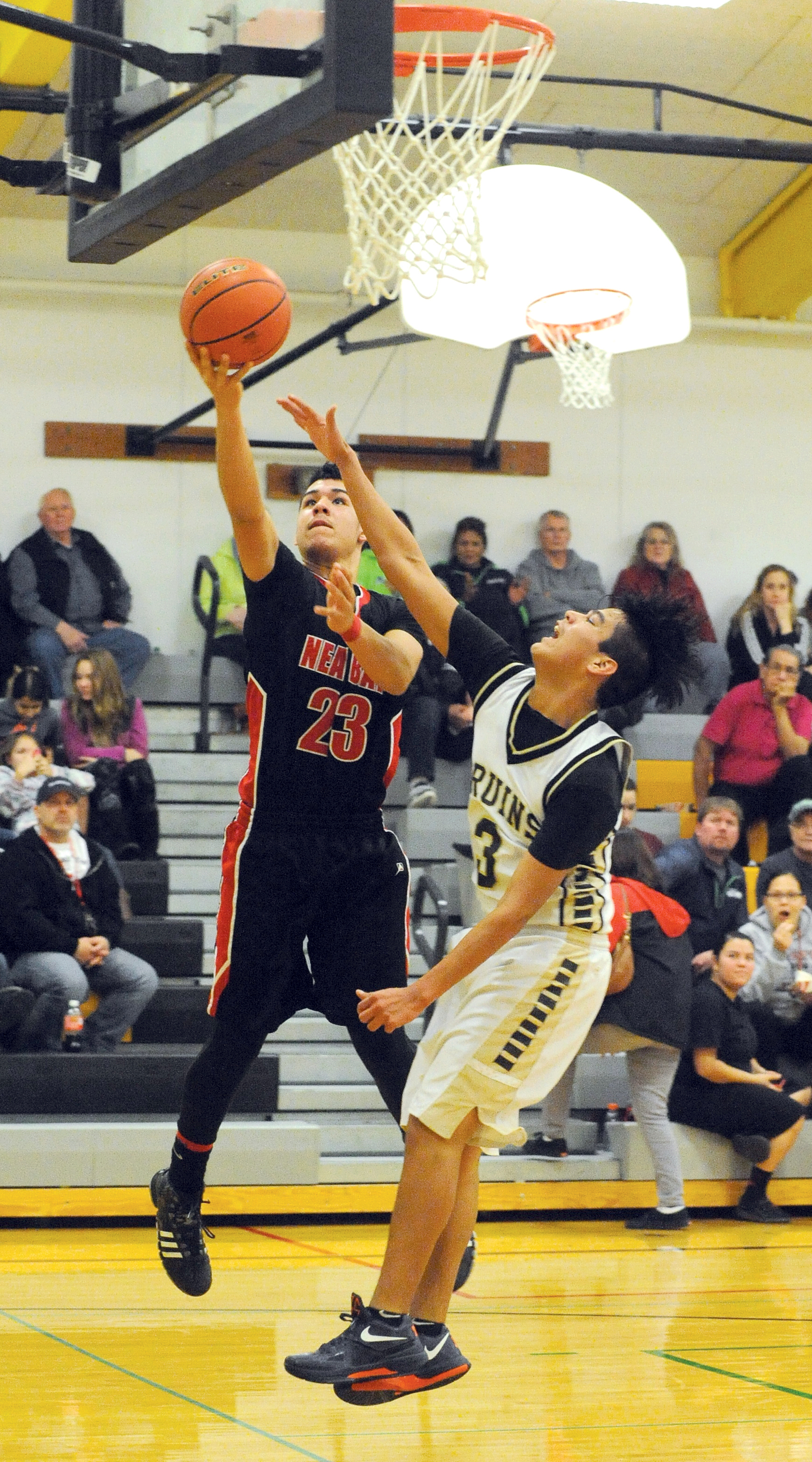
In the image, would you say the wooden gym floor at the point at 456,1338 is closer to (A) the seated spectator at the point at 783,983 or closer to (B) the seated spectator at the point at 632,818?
(A) the seated spectator at the point at 783,983

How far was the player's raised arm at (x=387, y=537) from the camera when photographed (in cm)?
414

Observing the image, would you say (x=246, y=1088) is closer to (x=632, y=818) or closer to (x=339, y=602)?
(x=632, y=818)

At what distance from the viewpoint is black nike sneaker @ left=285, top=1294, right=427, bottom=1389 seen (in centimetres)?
370

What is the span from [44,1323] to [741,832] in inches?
237

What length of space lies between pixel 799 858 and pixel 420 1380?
561cm

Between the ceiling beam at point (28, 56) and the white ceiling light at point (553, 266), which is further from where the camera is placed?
the ceiling beam at point (28, 56)

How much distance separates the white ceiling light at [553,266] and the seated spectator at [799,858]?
2.51m

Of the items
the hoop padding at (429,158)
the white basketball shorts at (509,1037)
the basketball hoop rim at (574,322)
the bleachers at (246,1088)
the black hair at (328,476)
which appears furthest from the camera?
the basketball hoop rim at (574,322)

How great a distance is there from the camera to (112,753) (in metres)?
9.75

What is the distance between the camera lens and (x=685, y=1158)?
7727mm

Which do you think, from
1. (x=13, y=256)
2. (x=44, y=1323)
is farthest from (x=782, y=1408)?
(x=13, y=256)

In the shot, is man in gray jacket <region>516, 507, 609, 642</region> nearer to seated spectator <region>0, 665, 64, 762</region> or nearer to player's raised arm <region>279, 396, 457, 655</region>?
seated spectator <region>0, 665, 64, 762</region>

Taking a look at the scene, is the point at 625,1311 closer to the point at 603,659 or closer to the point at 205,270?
the point at 603,659

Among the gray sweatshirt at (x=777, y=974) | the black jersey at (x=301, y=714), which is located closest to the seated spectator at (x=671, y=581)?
the gray sweatshirt at (x=777, y=974)
